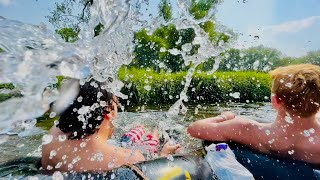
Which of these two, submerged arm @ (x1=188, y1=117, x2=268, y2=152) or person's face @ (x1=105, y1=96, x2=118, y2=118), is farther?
submerged arm @ (x1=188, y1=117, x2=268, y2=152)

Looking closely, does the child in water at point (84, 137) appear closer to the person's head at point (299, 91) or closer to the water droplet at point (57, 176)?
the water droplet at point (57, 176)

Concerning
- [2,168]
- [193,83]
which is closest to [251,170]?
[2,168]

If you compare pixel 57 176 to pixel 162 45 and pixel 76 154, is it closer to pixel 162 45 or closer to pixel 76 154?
pixel 76 154

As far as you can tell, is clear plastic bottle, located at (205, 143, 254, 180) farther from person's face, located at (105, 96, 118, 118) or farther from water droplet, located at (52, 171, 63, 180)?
water droplet, located at (52, 171, 63, 180)

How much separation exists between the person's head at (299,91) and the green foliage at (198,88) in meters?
9.40

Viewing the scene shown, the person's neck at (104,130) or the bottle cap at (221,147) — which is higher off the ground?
the person's neck at (104,130)

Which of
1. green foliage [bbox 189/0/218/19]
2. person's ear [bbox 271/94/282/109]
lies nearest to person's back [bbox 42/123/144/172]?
person's ear [bbox 271/94/282/109]

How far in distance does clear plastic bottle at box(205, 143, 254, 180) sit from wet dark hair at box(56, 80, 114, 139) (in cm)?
84

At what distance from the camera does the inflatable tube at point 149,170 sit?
2264mm

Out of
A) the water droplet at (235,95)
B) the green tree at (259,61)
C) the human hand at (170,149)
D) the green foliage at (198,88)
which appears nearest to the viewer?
the human hand at (170,149)

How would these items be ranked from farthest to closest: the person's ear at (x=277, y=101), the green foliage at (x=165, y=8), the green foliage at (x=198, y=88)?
the green foliage at (x=165, y=8) → the green foliage at (x=198, y=88) → the person's ear at (x=277, y=101)

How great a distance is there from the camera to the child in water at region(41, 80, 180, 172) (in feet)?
8.02

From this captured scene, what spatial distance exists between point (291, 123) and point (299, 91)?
0.79 ft

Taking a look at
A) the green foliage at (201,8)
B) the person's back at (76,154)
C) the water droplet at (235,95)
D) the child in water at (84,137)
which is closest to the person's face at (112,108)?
the child in water at (84,137)
